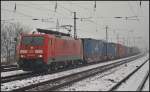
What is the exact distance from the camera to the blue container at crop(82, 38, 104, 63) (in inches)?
1444

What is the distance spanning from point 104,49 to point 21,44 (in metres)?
26.0

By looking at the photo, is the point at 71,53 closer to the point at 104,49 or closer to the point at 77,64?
the point at 77,64

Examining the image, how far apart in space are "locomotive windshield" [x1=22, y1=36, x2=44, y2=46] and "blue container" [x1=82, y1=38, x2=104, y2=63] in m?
13.1

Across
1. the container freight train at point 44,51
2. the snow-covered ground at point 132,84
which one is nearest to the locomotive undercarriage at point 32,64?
the container freight train at point 44,51

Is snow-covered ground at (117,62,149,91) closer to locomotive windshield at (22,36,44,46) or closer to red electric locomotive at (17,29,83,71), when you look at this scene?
red electric locomotive at (17,29,83,71)

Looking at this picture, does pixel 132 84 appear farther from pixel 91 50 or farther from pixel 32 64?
pixel 91 50

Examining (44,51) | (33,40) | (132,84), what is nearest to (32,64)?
(44,51)

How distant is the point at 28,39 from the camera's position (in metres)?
23.5

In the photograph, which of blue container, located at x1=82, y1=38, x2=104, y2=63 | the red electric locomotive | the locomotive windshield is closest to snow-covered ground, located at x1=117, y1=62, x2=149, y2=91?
the red electric locomotive

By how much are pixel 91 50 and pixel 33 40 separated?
16.1 meters

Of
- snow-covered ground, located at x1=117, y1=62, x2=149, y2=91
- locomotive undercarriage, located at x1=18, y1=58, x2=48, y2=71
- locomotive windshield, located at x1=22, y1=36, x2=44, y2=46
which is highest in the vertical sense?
locomotive windshield, located at x1=22, y1=36, x2=44, y2=46

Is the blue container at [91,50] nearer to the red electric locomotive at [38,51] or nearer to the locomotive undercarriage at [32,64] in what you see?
the red electric locomotive at [38,51]

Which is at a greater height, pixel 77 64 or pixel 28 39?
pixel 28 39

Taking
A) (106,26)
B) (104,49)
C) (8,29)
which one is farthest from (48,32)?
(8,29)
